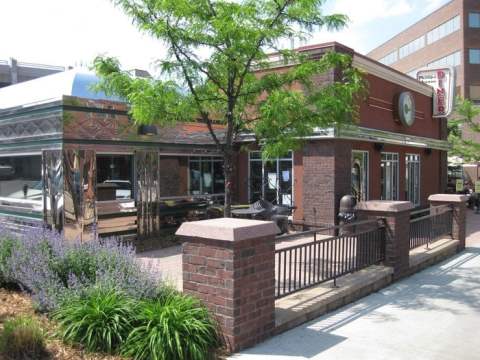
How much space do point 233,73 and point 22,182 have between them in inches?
273

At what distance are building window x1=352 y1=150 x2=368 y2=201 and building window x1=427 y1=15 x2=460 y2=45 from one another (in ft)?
131

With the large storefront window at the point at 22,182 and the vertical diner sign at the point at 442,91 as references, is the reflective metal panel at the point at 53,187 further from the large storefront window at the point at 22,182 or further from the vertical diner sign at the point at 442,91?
the vertical diner sign at the point at 442,91

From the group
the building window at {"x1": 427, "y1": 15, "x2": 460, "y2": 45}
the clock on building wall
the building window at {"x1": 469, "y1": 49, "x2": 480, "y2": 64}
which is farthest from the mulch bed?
the building window at {"x1": 427, "y1": 15, "x2": 460, "y2": 45}

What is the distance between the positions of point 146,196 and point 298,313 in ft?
21.5

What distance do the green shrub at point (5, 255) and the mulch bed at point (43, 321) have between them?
6.7 inches

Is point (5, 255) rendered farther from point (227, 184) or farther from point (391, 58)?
point (391, 58)

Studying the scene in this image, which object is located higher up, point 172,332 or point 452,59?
point 452,59

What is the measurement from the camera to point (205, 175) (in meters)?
13.8

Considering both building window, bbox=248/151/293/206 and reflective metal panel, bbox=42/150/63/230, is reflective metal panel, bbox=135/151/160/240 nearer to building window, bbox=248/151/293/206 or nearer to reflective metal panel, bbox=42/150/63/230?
reflective metal panel, bbox=42/150/63/230

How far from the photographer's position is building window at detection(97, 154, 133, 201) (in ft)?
35.1

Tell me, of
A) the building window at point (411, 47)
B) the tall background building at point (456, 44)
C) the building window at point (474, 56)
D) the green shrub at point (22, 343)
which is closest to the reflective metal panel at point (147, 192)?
the green shrub at point (22, 343)

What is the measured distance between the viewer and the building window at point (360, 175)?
1467 centimetres

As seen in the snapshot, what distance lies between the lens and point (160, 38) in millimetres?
6977

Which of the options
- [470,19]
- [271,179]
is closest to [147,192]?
[271,179]
